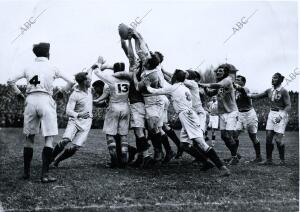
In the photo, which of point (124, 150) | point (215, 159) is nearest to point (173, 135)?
point (124, 150)

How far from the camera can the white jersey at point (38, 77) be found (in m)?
6.36

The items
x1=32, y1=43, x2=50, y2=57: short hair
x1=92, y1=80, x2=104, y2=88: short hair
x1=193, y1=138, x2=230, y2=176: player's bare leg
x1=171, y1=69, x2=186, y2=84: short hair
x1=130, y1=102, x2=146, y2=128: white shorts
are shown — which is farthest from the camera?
x1=92, y1=80, x2=104, y2=88: short hair

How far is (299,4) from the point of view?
7516 millimetres

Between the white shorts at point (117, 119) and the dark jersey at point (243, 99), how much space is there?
3.54 m

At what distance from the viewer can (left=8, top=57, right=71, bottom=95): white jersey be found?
20.9 ft

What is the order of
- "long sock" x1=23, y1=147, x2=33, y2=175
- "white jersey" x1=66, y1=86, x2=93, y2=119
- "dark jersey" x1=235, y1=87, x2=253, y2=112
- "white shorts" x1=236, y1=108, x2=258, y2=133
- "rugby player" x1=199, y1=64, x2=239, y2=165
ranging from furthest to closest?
"dark jersey" x1=235, y1=87, x2=253, y2=112, "white shorts" x1=236, y1=108, x2=258, y2=133, "rugby player" x1=199, y1=64, x2=239, y2=165, "white jersey" x1=66, y1=86, x2=93, y2=119, "long sock" x1=23, y1=147, x2=33, y2=175

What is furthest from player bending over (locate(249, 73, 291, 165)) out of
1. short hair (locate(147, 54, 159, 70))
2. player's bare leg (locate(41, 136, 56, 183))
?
player's bare leg (locate(41, 136, 56, 183))

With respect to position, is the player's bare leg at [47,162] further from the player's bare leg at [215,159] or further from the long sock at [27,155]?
the player's bare leg at [215,159]

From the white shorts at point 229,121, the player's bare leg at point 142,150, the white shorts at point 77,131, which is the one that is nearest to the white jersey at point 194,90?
the white shorts at point 229,121

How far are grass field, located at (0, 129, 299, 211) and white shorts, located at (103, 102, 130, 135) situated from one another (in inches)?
31.5

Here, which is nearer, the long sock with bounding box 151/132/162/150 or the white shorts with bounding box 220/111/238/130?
the long sock with bounding box 151/132/162/150

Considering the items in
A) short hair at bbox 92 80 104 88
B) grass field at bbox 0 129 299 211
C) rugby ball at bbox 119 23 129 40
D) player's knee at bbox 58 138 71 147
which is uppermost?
rugby ball at bbox 119 23 129 40

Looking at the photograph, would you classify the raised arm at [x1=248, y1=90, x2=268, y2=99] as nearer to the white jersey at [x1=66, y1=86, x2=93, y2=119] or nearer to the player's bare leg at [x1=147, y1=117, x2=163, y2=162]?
the player's bare leg at [x1=147, y1=117, x2=163, y2=162]

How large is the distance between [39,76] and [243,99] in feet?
19.2
